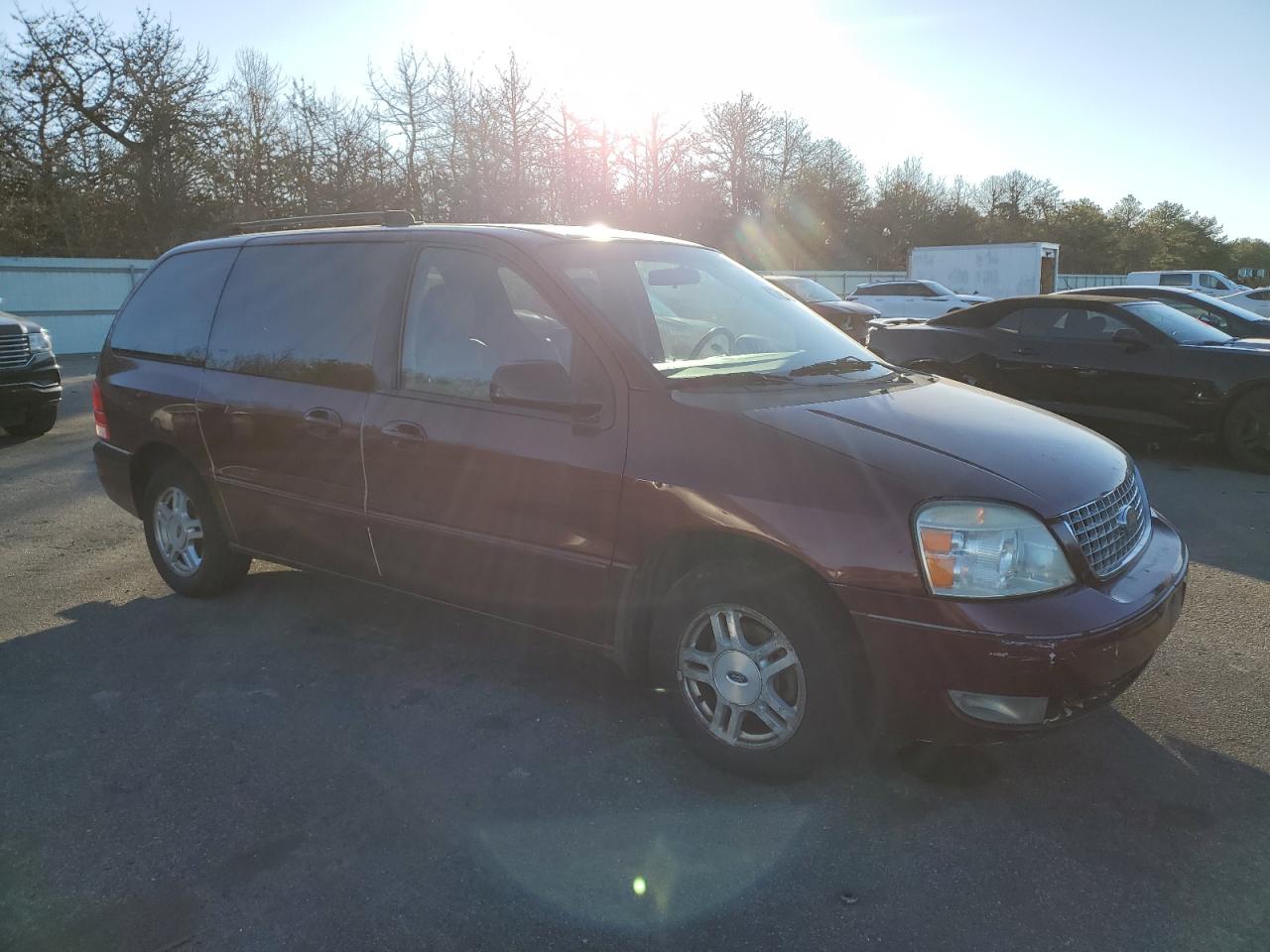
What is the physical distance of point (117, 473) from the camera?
5090 millimetres

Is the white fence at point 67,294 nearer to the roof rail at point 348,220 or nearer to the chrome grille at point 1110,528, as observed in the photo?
the roof rail at point 348,220

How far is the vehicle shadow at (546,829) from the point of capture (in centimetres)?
239

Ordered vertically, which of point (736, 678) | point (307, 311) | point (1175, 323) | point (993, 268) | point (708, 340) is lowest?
point (736, 678)

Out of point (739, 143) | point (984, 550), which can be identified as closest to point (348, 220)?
point (984, 550)

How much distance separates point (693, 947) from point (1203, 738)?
2097mm

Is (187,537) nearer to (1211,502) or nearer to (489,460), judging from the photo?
(489,460)

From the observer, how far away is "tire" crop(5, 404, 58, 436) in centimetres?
998

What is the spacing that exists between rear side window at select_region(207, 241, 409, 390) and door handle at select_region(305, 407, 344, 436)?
0.40 ft

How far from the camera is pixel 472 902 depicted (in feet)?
8.12

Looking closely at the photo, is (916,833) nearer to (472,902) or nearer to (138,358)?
(472,902)

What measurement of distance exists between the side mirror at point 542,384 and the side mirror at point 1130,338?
7.04 meters

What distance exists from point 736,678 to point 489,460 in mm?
1192

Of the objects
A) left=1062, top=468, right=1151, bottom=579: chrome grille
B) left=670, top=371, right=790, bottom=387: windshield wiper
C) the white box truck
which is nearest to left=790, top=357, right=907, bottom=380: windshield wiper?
left=670, top=371, right=790, bottom=387: windshield wiper

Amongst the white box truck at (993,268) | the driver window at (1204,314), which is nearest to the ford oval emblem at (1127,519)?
the driver window at (1204,314)
